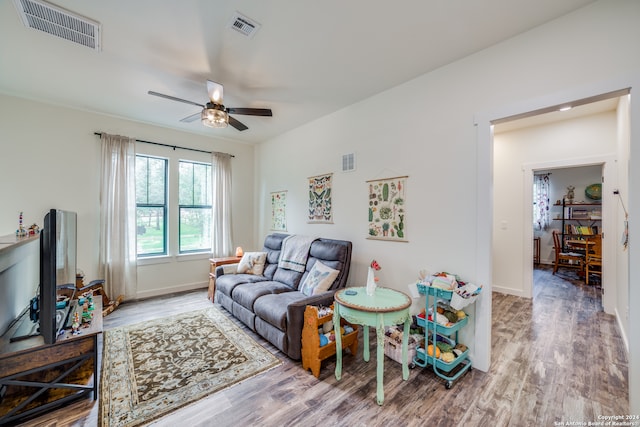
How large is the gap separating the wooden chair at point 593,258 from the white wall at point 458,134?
4.62 metres

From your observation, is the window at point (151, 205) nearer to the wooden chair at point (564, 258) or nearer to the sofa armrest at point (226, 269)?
the sofa armrest at point (226, 269)

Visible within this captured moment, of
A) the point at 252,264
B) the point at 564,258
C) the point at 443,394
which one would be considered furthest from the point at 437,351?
the point at 564,258

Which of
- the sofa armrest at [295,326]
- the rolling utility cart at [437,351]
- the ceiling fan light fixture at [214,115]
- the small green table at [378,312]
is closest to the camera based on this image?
the small green table at [378,312]

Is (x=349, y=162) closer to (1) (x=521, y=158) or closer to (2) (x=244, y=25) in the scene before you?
(2) (x=244, y=25)

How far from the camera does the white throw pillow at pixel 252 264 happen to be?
381 centimetres

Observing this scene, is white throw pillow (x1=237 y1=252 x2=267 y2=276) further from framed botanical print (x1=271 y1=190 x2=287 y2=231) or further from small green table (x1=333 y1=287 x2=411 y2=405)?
small green table (x1=333 y1=287 x2=411 y2=405)

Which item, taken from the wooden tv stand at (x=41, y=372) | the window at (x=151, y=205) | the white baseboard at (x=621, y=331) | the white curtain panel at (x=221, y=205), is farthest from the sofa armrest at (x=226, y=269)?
the white baseboard at (x=621, y=331)

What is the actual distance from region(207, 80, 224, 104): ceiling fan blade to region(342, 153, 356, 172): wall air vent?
166cm

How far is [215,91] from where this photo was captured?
8.32ft

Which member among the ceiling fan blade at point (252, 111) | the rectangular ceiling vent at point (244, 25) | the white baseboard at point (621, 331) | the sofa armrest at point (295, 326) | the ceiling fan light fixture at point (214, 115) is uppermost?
the rectangular ceiling vent at point (244, 25)

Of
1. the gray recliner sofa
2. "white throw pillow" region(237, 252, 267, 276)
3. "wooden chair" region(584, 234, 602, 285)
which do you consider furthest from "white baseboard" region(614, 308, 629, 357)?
"white throw pillow" region(237, 252, 267, 276)

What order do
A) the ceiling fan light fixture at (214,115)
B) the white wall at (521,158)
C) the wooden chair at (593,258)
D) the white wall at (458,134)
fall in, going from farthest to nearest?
the wooden chair at (593,258) < the white wall at (521,158) < the ceiling fan light fixture at (214,115) < the white wall at (458,134)

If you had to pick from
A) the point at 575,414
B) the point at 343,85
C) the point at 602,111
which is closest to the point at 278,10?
the point at 343,85

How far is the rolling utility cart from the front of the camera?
2.08 metres
